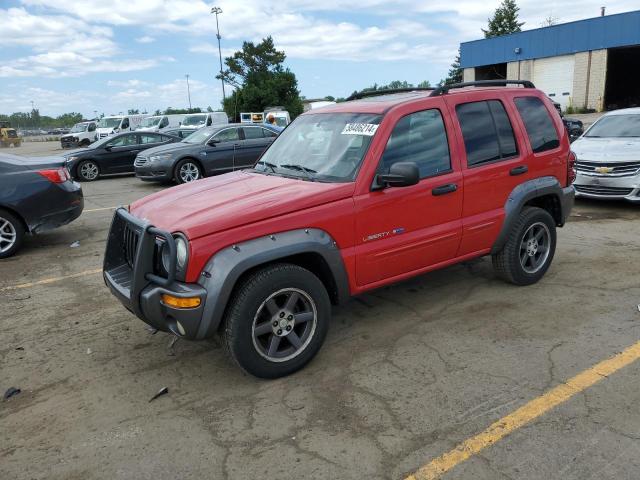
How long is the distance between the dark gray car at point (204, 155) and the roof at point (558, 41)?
27.8m

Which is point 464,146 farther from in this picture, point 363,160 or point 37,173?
point 37,173

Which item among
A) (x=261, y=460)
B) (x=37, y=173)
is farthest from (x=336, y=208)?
(x=37, y=173)

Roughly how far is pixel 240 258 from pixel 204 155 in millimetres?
10503

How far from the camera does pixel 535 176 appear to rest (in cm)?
477

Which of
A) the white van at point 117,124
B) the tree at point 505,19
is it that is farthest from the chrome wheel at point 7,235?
the tree at point 505,19

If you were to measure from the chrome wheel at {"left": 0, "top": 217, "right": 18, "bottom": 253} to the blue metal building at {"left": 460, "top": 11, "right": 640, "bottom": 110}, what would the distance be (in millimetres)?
35313

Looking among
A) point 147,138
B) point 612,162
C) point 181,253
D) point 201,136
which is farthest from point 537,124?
point 147,138

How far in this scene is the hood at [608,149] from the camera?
8.30 meters

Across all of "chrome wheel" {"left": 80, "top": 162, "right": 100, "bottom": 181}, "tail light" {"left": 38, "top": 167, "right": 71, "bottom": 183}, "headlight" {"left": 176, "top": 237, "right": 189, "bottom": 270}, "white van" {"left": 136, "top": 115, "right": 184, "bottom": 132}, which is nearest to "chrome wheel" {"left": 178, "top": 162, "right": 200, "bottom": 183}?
"chrome wheel" {"left": 80, "top": 162, "right": 100, "bottom": 181}

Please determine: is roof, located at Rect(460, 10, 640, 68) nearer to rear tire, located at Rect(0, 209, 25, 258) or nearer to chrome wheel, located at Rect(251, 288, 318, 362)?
rear tire, located at Rect(0, 209, 25, 258)

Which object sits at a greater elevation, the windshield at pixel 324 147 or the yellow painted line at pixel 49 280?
the windshield at pixel 324 147

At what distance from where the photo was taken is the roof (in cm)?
3156

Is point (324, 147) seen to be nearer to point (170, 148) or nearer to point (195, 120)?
point (170, 148)

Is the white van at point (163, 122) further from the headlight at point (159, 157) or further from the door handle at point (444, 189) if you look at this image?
the door handle at point (444, 189)
